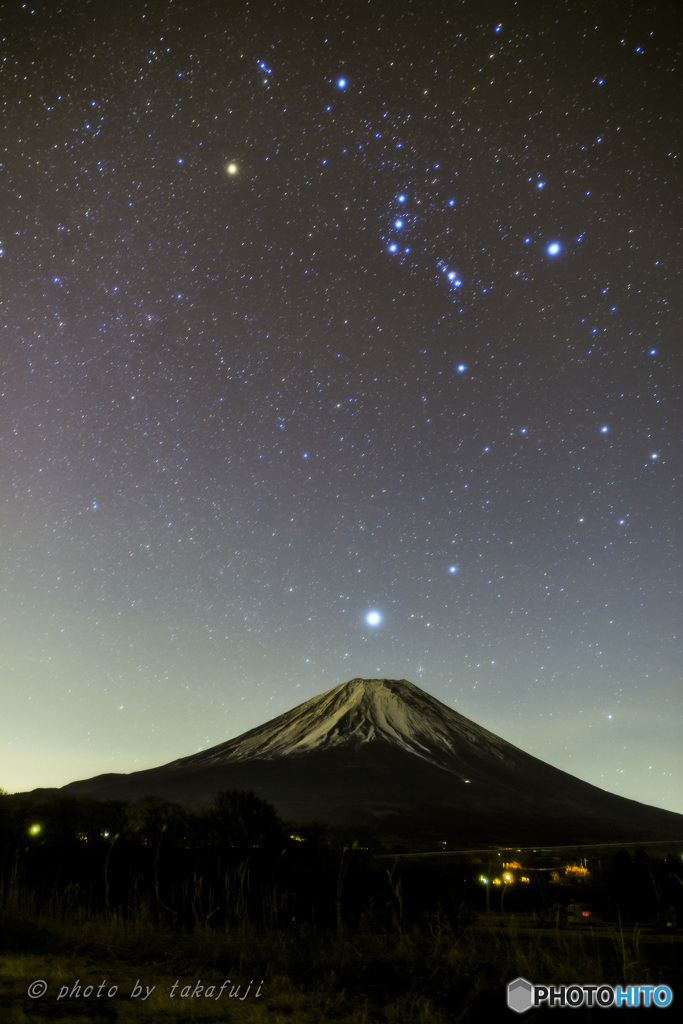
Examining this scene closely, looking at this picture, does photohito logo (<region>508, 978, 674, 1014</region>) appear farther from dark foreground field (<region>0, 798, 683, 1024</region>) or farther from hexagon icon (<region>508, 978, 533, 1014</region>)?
dark foreground field (<region>0, 798, 683, 1024</region>)

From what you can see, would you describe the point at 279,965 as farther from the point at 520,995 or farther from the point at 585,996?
the point at 585,996

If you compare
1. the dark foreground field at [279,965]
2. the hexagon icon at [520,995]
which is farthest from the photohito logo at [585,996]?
the dark foreground field at [279,965]

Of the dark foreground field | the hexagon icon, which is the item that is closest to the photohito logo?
the hexagon icon

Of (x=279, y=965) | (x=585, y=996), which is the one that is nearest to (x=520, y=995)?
(x=585, y=996)

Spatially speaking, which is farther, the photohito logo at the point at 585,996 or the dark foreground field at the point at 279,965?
the dark foreground field at the point at 279,965

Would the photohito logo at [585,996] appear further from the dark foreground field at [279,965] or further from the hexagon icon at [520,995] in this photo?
the dark foreground field at [279,965]

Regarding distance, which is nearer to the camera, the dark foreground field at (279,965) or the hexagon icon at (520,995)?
the hexagon icon at (520,995)
